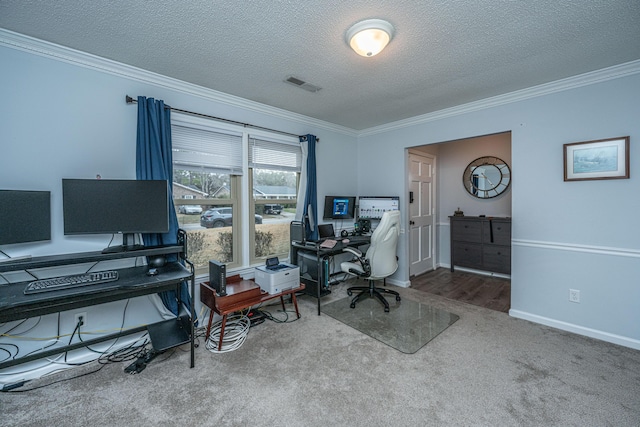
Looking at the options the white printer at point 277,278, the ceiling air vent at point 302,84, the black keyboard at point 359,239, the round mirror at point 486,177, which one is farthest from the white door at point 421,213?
the white printer at point 277,278

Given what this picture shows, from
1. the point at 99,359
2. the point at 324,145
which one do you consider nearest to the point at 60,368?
the point at 99,359

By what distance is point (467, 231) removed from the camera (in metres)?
4.36

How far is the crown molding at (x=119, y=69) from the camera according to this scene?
6.09 ft

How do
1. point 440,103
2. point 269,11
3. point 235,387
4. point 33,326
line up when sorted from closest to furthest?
point 269,11 → point 235,387 → point 33,326 → point 440,103

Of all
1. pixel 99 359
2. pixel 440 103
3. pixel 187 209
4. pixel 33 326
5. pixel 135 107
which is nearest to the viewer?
pixel 33 326

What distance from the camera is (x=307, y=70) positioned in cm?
234

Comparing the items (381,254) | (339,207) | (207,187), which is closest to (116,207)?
(207,187)

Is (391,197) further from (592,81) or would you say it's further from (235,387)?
(235,387)

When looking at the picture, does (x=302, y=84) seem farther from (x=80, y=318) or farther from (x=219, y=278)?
(x=80, y=318)

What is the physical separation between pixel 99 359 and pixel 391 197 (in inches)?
144

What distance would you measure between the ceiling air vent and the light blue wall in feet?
6.45

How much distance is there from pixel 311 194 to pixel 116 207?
2.16 meters

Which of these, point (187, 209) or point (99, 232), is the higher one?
point (187, 209)

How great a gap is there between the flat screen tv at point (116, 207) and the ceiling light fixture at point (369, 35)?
6.13ft
